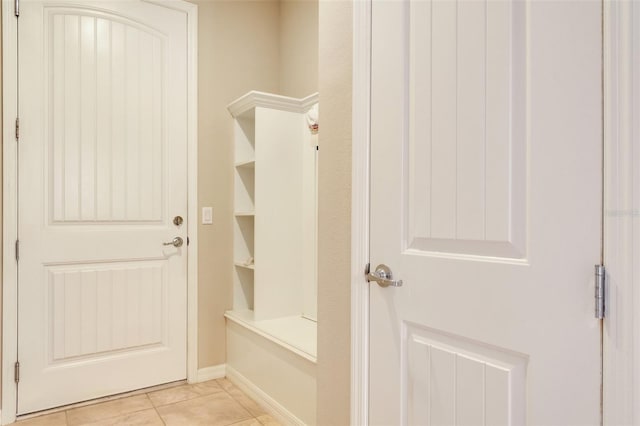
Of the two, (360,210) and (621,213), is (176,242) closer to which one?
(360,210)

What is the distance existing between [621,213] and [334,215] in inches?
33.5

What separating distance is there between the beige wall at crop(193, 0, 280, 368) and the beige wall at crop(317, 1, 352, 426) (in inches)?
55.9

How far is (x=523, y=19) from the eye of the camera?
0.90 meters

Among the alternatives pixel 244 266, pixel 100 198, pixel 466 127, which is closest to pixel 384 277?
pixel 466 127

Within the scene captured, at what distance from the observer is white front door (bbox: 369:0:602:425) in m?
0.81

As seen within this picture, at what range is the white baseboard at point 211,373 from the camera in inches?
105

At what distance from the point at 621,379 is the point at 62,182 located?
8.25ft

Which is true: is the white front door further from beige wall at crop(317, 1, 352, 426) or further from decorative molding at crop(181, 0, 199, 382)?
decorative molding at crop(181, 0, 199, 382)

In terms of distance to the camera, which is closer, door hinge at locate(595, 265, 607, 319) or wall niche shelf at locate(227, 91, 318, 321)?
door hinge at locate(595, 265, 607, 319)

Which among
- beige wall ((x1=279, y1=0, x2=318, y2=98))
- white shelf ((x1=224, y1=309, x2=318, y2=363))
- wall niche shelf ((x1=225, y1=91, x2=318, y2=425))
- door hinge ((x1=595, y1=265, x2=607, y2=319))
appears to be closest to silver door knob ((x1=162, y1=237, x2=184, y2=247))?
wall niche shelf ((x1=225, y1=91, x2=318, y2=425))

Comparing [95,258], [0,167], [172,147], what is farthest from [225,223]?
[0,167]

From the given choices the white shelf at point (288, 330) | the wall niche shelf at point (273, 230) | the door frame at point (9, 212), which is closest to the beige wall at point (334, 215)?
the white shelf at point (288, 330)

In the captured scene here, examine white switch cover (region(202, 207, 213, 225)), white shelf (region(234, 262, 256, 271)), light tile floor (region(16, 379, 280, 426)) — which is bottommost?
light tile floor (region(16, 379, 280, 426))

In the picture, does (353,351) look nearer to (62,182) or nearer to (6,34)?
(62,182)
